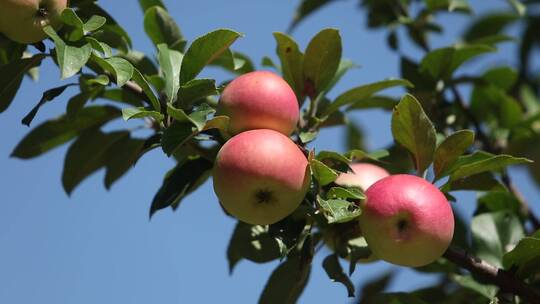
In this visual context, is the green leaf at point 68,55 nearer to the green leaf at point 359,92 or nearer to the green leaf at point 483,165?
the green leaf at point 359,92

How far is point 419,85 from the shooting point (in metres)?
2.47

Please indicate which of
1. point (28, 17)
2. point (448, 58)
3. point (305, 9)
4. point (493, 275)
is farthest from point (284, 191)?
point (305, 9)

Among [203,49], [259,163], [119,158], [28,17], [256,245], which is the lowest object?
[256,245]

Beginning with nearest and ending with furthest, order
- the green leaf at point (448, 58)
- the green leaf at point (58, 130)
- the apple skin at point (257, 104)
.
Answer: the apple skin at point (257, 104)
the green leaf at point (58, 130)
the green leaf at point (448, 58)

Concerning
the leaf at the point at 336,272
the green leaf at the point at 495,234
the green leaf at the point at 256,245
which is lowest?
the green leaf at the point at 495,234

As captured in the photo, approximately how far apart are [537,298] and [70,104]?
113 centimetres

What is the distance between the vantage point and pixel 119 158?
2.13 m

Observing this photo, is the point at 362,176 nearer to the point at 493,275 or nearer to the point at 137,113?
the point at 493,275

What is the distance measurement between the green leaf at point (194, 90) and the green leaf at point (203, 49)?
5 cm

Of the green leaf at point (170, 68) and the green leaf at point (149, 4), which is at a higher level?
the green leaf at point (149, 4)

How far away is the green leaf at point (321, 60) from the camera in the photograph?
71.1 inches

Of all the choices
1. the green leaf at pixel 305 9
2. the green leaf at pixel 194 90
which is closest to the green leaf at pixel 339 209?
the green leaf at pixel 194 90

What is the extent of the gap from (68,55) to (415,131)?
2.43 feet

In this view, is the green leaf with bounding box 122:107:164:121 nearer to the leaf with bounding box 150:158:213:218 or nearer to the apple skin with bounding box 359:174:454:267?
the leaf with bounding box 150:158:213:218
